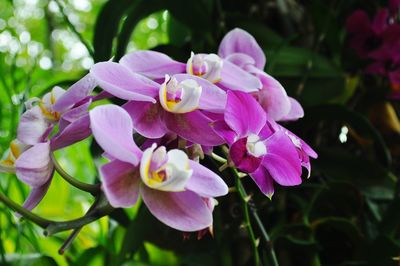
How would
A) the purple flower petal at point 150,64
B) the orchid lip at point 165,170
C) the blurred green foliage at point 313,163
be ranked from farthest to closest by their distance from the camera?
the blurred green foliage at point 313,163, the purple flower petal at point 150,64, the orchid lip at point 165,170

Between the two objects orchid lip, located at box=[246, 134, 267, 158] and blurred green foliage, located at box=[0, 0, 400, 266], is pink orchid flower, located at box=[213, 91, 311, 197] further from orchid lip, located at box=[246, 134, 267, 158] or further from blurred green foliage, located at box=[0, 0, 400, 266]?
blurred green foliage, located at box=[0, 0, 400, 266]

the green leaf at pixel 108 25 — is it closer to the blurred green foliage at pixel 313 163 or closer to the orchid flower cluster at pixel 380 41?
the blurred green foliage at pixel 313 163

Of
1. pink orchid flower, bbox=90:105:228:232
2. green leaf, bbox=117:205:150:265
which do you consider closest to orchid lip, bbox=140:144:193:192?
pink orchid flower, bbox=90:105:228:232

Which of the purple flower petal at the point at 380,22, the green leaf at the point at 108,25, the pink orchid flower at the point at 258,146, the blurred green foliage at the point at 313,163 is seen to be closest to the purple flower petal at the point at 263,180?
the pink orchid flower at the point at 258,146

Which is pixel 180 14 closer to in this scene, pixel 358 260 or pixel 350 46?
pixel 350 46

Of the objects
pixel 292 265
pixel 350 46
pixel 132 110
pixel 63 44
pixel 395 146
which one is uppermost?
pixel 132 110

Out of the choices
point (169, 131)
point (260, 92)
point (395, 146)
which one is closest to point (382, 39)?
point (395, 146)
